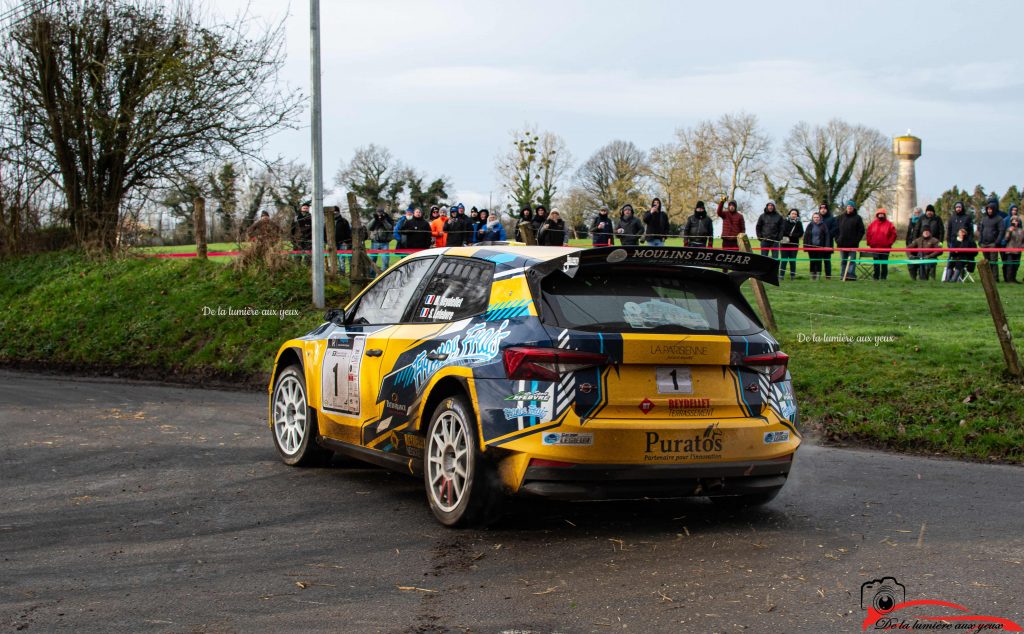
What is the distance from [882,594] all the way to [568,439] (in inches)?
73.4

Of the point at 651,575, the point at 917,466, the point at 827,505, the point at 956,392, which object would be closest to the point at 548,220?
the point at 956,392

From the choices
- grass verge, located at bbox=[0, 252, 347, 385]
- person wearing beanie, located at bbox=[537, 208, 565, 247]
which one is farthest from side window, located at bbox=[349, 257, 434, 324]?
person wearing beanie, located at bbox=[537, 208, 565, 247]

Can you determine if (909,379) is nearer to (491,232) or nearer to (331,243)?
(331,243)

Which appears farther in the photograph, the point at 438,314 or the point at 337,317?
the point at 337,317

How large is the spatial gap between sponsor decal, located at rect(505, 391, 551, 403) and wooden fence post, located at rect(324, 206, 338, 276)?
14271 mm

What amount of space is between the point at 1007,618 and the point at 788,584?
3.35ft

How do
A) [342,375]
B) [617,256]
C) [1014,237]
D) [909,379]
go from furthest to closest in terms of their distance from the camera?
[1014,237]
[909,379]
[342,375]
[617,256]

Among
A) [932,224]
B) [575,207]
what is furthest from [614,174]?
[932,224]

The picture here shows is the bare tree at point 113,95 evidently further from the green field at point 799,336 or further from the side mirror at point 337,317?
the side mirror at point 337,317

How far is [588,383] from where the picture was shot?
6328 millimetres

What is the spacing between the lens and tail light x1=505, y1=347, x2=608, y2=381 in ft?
20.8

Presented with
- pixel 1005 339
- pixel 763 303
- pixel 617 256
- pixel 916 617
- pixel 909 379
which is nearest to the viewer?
pixel 916 617

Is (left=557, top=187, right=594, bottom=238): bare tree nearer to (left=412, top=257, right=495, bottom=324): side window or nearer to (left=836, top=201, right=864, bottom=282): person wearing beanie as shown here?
(left=836, top=201, right=864, bottom=282): person wearing beanie

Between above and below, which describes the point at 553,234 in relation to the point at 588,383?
above
